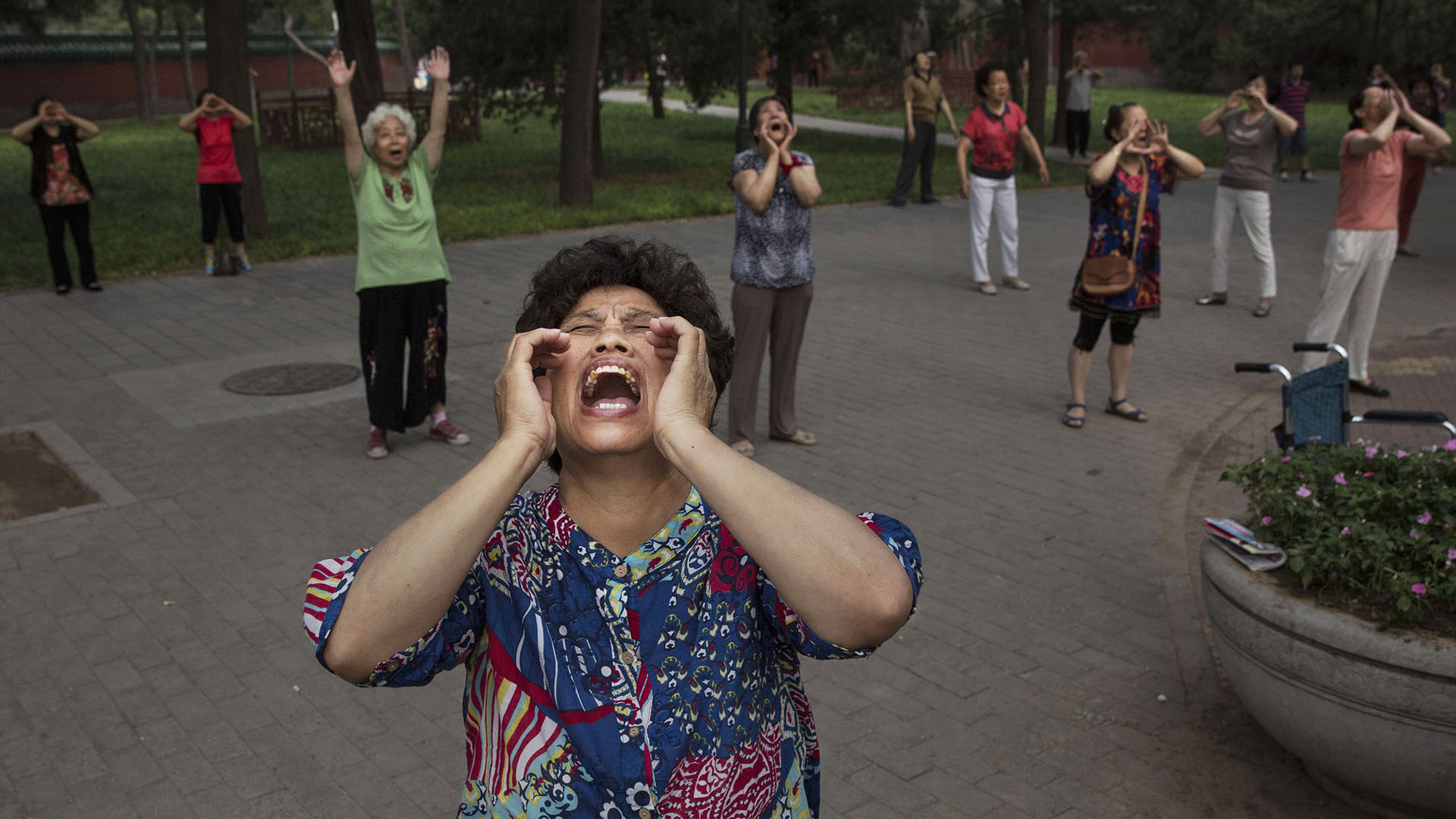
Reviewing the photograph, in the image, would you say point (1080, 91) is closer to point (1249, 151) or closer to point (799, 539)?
point (1249, 151)

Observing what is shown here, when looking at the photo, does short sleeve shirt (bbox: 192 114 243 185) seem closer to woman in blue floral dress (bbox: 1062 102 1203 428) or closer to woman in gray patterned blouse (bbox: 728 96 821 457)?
woman in gray patterned blouse (bbox: 728 96 821 457)

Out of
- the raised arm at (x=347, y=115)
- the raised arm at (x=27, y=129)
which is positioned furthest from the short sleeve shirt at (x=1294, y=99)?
the raised arm at (x=27, y=129)

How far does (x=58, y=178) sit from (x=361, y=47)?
474 inches

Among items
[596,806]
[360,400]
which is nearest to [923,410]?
[360,400]

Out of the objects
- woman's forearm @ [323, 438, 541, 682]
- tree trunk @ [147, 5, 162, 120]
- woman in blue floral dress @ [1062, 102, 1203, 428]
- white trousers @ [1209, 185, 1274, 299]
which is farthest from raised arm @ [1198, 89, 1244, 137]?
tree trunk @ [147, 5, 162, 120]

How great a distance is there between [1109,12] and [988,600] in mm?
23386

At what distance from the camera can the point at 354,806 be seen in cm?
405

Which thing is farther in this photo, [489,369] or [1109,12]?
[1109,12]

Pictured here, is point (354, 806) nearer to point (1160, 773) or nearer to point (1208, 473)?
point (1160, 773)

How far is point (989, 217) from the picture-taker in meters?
12.5

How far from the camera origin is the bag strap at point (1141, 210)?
7699 mm

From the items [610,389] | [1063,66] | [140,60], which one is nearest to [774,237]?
[610,389]

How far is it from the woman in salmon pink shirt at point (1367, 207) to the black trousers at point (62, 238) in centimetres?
1056

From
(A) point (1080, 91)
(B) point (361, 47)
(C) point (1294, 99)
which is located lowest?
(C) point (1294, 99)
